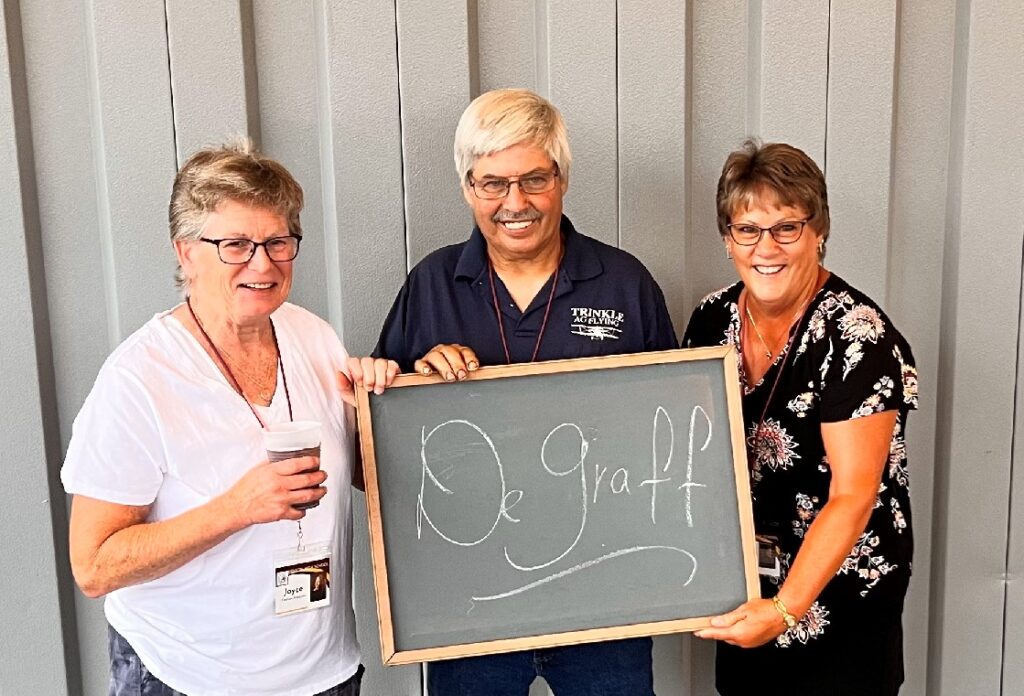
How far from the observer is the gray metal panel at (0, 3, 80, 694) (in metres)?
2.11

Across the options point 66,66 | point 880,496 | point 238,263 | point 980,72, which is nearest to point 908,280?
point 980,72

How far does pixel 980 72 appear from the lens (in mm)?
2344

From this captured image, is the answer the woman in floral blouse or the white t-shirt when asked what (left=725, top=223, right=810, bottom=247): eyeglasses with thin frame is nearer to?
the woman in floral blouse

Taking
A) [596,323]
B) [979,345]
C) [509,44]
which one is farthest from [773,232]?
[979,345]

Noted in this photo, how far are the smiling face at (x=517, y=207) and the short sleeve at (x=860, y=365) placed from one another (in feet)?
1.84

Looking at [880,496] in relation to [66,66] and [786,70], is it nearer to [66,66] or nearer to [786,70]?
[786,70]

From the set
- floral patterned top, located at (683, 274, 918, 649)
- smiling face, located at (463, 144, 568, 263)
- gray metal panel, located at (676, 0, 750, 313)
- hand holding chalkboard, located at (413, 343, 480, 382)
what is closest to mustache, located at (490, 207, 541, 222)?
smiling face, located at (463, 144, 568, 263)

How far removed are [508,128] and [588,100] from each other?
52 cm

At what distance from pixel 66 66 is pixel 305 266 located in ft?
2.26

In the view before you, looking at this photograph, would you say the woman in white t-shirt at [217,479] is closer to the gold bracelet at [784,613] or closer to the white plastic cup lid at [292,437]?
the white plastic cup lid at [292,437]

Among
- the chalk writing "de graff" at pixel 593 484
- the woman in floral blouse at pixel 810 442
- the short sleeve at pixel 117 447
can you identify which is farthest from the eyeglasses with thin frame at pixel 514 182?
the short sleeve at pixel 117 447

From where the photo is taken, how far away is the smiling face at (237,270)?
1574mm

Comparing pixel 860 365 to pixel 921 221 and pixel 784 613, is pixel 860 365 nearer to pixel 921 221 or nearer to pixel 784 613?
pixel 784 613

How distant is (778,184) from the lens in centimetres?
181
